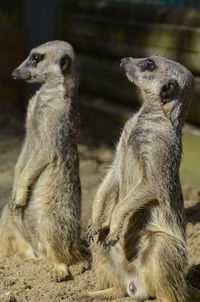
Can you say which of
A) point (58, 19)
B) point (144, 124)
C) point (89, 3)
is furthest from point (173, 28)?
point (144, 124)

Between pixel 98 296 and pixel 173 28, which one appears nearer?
pixel 98 296

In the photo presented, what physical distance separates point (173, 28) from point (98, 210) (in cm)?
257

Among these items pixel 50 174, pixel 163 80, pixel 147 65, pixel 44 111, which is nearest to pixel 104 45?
pixel 44 111

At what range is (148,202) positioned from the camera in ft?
10.6

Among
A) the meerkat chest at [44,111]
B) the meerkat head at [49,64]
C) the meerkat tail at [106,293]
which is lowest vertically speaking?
the meerkat tail at [106,293]

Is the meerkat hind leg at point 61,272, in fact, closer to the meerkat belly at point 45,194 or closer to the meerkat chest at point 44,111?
the meerkat belly at point 45,194

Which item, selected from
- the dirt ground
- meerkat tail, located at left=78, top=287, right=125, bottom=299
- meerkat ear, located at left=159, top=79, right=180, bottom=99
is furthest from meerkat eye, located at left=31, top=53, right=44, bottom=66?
meerkat tail, located at left=78, top=287, right=125, bottom=299

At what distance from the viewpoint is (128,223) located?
3.31m

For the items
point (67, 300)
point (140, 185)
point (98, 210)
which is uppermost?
point (140, 185)

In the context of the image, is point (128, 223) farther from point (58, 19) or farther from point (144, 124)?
point (58, 19)

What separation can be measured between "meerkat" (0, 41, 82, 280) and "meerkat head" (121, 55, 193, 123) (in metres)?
0.62

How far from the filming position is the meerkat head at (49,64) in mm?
4000

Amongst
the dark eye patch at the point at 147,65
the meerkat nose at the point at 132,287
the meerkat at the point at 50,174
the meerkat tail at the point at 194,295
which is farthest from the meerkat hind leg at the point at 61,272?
the dark eye patch at the point at 147,65

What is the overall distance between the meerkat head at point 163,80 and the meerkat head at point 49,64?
1.90ft
